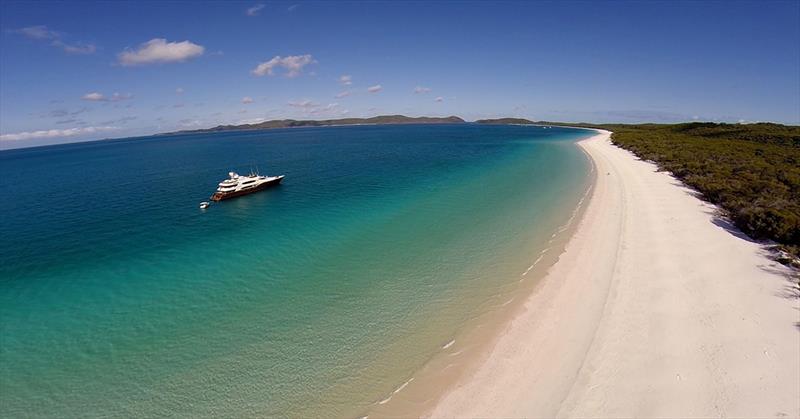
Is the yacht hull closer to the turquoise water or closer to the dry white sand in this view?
the turquoise water

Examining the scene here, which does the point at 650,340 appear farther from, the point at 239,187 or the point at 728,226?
the point at 239,187

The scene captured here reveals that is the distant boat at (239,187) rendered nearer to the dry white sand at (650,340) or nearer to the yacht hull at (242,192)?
the yacht hull at (242,192)

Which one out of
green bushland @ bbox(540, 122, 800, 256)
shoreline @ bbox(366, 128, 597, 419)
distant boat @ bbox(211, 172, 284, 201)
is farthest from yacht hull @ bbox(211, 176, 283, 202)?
green bushland @ bbox(540, 122, 800, 256)

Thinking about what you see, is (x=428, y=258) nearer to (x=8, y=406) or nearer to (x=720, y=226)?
(x=8, y=406)

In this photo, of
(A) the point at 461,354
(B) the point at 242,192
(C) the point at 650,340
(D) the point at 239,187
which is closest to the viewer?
(C) the point at 650,340

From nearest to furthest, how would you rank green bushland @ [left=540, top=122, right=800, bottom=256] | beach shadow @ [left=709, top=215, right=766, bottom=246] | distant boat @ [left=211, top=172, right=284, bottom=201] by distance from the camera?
green bushland @ [left=540, top=122, right=800, bottom=256] → beach shadow @ [left=709, top=215, right=766, bottom=246] → distant boat @ [left=211, top=172, right=284, bottom=201]

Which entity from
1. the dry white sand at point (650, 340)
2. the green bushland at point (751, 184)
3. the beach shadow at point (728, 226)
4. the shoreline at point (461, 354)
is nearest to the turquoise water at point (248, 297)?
the shoreline at point (461, 354)

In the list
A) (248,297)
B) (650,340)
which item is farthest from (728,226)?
(248,297)
